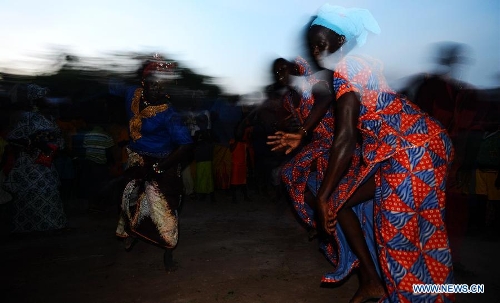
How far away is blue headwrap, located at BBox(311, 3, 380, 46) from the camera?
2166mm

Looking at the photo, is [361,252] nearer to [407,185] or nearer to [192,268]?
[407,185]

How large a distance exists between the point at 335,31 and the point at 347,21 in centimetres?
10

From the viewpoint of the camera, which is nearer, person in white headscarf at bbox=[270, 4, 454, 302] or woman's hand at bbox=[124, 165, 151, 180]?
person in white headscarf at bbox=[270, 4, 454, 302]

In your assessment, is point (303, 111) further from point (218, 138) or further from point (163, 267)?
point (218, 138)

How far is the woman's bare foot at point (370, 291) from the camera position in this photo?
98.7 inches

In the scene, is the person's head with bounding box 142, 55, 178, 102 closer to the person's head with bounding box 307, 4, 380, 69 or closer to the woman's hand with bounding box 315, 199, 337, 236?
the person's head with bounding box 307, 4, 380, 69

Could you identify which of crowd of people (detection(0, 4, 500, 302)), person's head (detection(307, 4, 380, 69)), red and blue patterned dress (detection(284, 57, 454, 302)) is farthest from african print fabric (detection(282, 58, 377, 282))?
person's head (detection(307, 4, 380, 69))

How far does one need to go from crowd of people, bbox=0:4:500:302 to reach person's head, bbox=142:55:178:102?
0.01m

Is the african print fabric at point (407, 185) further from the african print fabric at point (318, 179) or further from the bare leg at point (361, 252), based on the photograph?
the african print fabric at point (318, 179)

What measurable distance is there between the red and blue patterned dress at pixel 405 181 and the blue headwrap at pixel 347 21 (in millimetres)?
163

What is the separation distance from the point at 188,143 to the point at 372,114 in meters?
1.79

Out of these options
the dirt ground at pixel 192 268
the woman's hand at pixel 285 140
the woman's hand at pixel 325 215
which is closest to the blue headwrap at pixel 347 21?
the woman's hand at pixel 285 140

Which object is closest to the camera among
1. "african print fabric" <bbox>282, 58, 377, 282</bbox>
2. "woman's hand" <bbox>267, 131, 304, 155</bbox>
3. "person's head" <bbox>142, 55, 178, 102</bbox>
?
"woman's hand" <bbox>267, 131, 304, 155</bbox>

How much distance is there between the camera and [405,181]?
218cm
